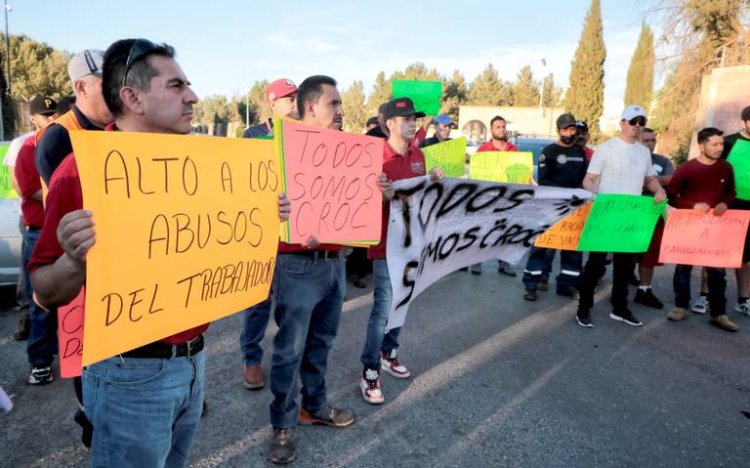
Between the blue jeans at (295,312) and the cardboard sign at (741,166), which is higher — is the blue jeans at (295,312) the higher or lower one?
the lower one

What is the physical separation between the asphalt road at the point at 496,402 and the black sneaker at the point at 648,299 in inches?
20.0

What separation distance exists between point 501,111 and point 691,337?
44374mm

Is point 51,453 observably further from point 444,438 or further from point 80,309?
point 444,438

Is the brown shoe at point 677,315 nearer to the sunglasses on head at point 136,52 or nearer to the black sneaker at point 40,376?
the sunglasses on head at point 136,52

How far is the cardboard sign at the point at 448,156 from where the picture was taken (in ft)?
18.4

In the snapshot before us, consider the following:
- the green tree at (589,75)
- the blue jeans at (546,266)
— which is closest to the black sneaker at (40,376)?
the blue jeans at (546,266)

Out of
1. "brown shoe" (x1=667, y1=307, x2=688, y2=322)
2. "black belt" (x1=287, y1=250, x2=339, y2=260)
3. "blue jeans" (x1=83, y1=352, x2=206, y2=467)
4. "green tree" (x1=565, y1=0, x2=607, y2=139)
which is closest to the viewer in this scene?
"blue jeans" (x1=83, y1=352, x2=206, y2=467)

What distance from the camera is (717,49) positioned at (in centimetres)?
1395

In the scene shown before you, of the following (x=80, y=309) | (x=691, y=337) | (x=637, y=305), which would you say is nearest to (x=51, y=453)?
(x=80, y=309)

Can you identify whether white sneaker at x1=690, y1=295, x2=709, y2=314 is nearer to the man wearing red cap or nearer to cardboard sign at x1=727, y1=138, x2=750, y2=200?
cardboard sign at x1=727, y1=138, x2=750, y2=200

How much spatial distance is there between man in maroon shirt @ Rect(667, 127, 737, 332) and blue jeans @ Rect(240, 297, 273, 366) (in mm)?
4248

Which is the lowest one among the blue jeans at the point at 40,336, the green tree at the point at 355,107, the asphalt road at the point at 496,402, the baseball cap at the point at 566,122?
the asphalt road at the point at 496,402

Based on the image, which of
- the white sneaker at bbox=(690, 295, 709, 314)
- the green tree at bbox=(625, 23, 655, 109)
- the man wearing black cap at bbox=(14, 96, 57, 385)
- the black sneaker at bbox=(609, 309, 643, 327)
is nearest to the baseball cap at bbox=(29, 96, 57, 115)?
the man wearing black cap at bbox=(14, 96, 57, 385)

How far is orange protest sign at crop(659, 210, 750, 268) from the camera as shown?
4766 millimetres
